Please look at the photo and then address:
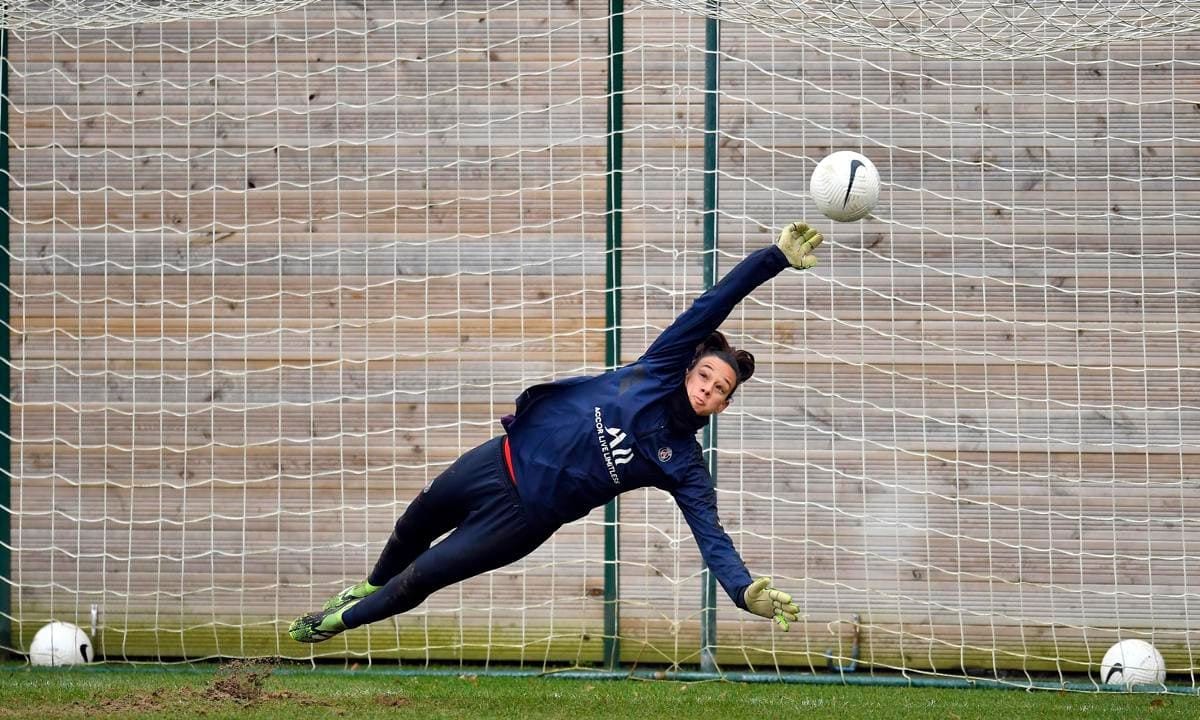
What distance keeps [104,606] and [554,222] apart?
297 cm

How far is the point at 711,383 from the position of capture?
16.3 ft

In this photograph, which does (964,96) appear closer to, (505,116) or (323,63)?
(505,116)

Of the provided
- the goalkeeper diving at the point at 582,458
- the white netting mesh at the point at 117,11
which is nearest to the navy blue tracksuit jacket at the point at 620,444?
the goalkeeper diving at the point at 582,458

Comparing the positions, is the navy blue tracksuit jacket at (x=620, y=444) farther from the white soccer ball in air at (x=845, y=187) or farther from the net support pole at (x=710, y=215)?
the net support pole at (x=710, y=215)

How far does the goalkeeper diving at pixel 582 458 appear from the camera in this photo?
5.02 meters

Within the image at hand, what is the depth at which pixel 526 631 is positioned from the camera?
696 cm

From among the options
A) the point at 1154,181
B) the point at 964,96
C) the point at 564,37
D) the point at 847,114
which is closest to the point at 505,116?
the point at 564,37

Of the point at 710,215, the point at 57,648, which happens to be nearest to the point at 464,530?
the point at 710,215

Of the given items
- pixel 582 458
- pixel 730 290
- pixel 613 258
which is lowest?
pixel 582 458

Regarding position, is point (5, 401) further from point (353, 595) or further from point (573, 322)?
point (573, 322)

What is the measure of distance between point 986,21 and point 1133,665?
2944mm

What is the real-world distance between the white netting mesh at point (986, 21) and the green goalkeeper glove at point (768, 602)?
239 centimetres

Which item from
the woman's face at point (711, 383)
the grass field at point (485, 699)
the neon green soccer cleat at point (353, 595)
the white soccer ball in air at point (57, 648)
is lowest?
the grass field at point (485, 699)

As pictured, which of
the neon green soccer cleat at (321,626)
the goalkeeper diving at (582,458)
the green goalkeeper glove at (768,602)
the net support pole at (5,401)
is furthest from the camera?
the net support pole at (5,401)
